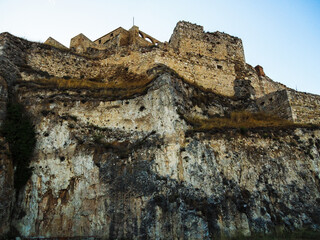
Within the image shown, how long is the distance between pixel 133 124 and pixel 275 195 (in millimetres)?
8249

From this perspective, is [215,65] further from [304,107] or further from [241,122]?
[304,107]

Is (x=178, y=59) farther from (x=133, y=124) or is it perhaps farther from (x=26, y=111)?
(x=26, y=111)

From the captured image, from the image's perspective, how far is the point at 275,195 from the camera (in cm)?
1664

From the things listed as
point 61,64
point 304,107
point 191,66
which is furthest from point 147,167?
point 304,107

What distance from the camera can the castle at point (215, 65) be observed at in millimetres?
22344

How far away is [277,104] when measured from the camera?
74.7ft

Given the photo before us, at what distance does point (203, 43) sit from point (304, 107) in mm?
8841

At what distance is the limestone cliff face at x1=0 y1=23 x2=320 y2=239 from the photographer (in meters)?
14.9

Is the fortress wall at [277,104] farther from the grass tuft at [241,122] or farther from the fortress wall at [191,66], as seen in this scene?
the fortress wall at [191,66]

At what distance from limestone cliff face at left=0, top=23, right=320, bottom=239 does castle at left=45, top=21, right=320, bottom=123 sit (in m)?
2.27

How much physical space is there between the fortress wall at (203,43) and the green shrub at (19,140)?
12.1m

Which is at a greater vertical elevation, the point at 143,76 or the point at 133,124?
the point at 143,76

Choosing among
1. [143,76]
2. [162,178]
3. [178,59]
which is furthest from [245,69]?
[162,178]

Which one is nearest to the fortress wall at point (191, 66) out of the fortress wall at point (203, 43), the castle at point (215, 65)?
the castle at point (215, 65)
